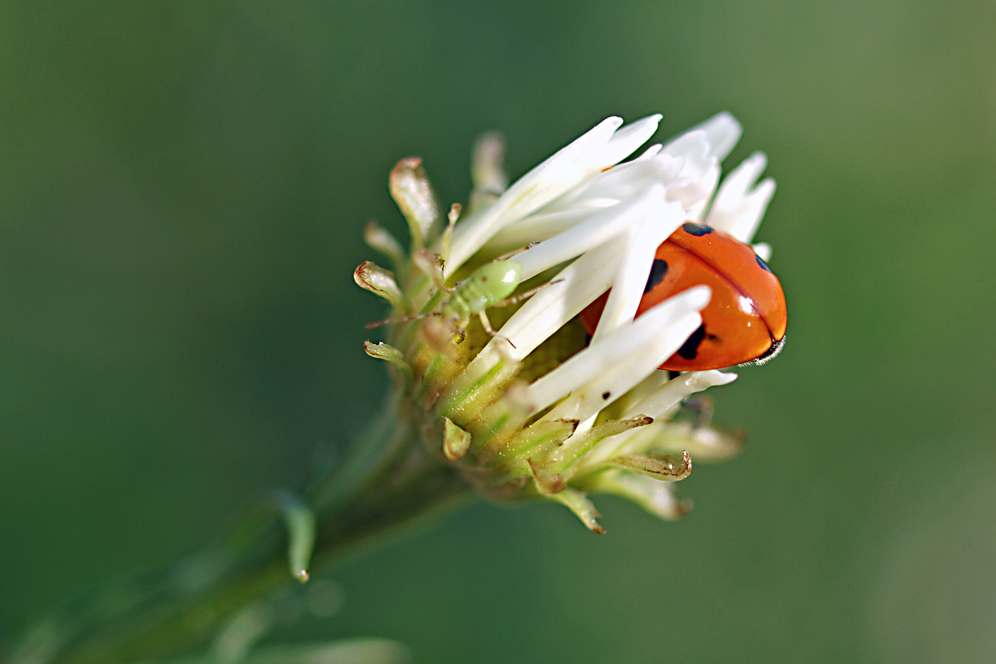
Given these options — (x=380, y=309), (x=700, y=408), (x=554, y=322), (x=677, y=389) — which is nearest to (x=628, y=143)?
(x=554, y=322)

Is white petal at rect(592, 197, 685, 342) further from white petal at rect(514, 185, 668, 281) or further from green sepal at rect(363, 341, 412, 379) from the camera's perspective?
green sepal at rect(363, 341, 412, 379)

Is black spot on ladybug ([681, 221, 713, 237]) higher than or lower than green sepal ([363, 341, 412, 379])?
higher

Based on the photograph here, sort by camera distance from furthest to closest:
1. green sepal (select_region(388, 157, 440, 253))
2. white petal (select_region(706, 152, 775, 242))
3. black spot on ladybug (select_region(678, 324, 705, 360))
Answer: white petal (select_region(706, 152, 775, 242))
green sepal (select_region(388, 157, 440, 253))
black spot on ladybug (select_region(678, 324, 705, 360))

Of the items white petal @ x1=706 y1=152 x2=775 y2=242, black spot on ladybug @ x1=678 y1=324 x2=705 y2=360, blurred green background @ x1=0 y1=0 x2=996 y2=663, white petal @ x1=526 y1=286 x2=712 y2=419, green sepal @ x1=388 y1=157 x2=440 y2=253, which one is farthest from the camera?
blurred green background @ x1=0 y1=0 x2=996 y2=663

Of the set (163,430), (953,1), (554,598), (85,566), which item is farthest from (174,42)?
(953,1)

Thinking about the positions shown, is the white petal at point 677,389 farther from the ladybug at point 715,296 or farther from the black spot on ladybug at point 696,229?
the black spot on ladybug at point 696,229

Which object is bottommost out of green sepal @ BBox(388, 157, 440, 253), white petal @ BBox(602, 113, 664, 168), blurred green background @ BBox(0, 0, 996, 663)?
blurred green background @ BBox(0, 0, 996, 663)

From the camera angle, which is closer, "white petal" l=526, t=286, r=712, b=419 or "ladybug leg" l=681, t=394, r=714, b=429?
"white petal" l=526, t=286, r=712, b=419

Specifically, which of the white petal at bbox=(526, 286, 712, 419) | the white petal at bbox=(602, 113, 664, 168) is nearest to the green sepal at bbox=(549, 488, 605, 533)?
the white petal at bbox=(526, 286, 712, 419)
